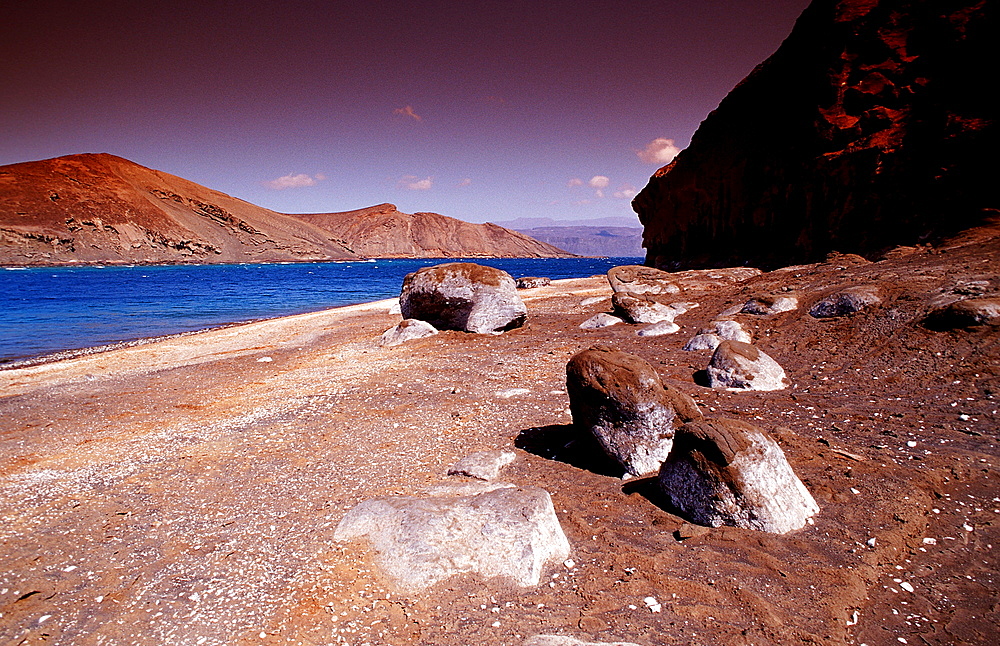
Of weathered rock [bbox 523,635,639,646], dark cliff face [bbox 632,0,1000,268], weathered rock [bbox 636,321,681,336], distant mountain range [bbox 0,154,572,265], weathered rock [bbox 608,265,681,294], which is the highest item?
distant mountain range [bbox 0,154,572,265]

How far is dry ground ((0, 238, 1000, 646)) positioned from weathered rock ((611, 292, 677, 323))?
313 cm

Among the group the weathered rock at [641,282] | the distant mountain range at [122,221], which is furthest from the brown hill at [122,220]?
the weathered rock at [641,282]

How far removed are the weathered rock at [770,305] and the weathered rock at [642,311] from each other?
214 centimetres

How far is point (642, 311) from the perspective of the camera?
46.8 feet

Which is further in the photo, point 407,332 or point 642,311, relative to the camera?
point 407,332

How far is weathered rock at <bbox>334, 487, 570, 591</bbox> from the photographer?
13.0ft

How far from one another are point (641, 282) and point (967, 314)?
34.4 ft

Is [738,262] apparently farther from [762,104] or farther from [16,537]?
[16,537]

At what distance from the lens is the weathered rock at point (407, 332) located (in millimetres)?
14587

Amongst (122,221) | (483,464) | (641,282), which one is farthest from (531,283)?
(122,221)

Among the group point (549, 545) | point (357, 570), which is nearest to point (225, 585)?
point (357, 570)

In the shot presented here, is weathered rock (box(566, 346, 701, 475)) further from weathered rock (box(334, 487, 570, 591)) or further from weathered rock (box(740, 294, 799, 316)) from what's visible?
weathered rock (box(740, 294, 799, 316))

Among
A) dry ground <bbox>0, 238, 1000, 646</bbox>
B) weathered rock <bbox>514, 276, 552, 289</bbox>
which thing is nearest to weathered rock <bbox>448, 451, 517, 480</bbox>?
dry ground <bbox>0, 238, 1000, 646</bbox>

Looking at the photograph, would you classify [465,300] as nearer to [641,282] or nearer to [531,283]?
[641,282]
